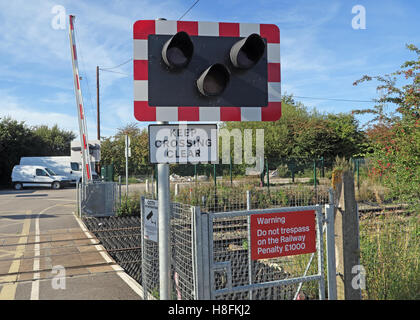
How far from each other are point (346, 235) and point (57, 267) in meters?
5.34

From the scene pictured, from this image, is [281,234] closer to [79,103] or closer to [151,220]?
[151,220]

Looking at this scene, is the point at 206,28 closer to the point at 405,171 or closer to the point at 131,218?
the point at 405,171

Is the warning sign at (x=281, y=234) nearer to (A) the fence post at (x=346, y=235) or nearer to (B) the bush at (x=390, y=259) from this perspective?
A: (A) the fence post at (x=346, y=235)

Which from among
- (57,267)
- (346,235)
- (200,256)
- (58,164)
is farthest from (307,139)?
(200,256)

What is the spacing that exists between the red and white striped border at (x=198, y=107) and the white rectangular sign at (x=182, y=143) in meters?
0.16

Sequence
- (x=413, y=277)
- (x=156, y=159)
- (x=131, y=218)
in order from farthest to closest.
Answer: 1. (x=131, y=218)
2. (x=413, y=277)
3. (x=156, y=159)

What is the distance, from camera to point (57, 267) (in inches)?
268

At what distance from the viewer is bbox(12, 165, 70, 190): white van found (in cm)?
3120

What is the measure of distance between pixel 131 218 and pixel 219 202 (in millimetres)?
4102

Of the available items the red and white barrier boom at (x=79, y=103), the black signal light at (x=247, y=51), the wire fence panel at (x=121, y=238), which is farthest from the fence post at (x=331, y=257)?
the red and white barrier boom at (x=79, y=103)

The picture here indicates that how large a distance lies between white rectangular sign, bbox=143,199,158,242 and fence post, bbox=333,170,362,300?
187cm

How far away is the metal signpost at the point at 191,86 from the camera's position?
2.98 m

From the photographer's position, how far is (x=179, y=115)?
10.3 feet
